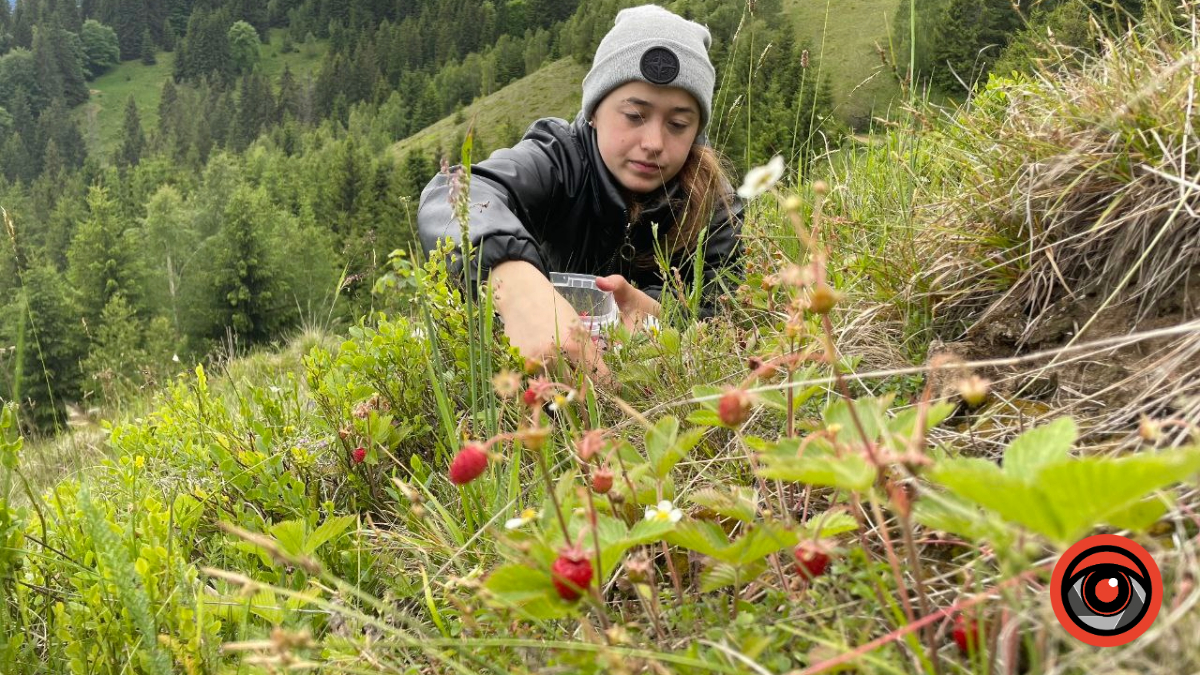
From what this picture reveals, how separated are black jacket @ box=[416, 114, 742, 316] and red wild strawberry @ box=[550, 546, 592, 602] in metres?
3.18

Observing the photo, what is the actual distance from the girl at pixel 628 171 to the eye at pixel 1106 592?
9.78 feet

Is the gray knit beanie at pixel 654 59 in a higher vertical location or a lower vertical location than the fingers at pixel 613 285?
higher

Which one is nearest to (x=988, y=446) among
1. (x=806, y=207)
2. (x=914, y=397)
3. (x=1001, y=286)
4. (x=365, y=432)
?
(x=914, y=397)

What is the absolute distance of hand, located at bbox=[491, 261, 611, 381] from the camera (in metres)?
2.58

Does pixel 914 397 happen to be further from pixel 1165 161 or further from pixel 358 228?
pixel 358 228

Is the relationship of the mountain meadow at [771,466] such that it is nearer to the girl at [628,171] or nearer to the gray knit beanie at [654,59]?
the girl at [628,171]

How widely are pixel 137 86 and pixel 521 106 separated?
310 ft

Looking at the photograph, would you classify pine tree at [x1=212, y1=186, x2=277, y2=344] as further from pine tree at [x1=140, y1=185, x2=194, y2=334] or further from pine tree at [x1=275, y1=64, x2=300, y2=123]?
pine tree at [x1=275, y1=64, x2=300, y2=123]

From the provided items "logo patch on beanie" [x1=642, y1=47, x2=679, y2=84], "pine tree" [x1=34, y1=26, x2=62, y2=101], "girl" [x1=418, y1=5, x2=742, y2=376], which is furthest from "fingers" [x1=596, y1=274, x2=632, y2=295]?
"pine tree" [x1=34, y1=26, x2=62, y2=101]

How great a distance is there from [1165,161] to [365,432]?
2037mm

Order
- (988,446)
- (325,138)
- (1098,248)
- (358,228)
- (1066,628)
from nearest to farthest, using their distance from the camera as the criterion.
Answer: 1. (1066,628)
2. (988,446)
3. (1098,248)
4. (358,228)
5. (325,138)

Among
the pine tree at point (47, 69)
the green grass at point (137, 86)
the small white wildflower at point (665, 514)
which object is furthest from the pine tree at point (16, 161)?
the small white wildflower at point (665, 514)

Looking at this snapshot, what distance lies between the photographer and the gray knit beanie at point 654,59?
4.60 meters

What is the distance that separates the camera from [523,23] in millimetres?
122125
